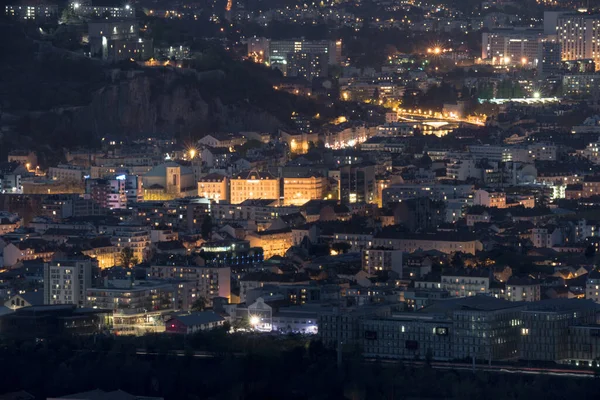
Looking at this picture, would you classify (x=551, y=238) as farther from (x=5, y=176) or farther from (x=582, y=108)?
(x=582, y=108)

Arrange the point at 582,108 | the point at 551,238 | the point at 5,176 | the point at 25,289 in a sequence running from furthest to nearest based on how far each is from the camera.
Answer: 1. the point at 582,108
2. the point at 5,176
3. the point at 551,238
4. the point at 25,289

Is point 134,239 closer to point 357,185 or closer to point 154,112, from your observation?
point 357,185

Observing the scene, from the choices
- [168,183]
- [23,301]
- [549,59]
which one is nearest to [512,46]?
[549,59]

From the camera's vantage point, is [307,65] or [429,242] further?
[307,65]

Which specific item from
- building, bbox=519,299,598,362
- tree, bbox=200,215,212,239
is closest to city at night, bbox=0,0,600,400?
building, bbox=519,299,598,362

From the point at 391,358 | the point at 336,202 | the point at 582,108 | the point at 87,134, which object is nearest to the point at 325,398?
the point at 391,358

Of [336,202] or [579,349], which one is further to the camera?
[336,202]

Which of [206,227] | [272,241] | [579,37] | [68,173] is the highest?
[579,37]

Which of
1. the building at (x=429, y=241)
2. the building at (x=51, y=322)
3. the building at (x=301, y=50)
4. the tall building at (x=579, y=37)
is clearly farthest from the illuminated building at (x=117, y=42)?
the building at (x=51, y=322)
